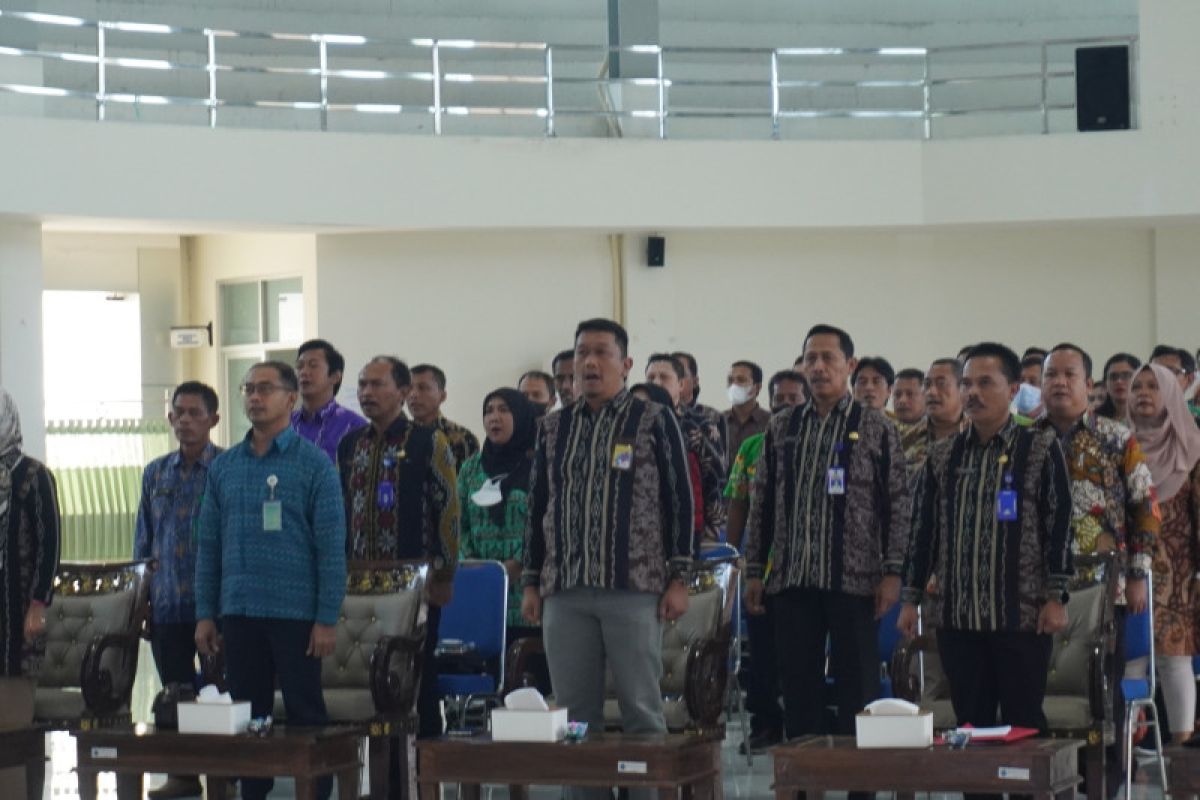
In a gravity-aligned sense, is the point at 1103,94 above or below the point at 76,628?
above

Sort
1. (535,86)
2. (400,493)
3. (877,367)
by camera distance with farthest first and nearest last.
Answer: (535,86) → (877,367) → (400,493)

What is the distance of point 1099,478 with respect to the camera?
6723mm

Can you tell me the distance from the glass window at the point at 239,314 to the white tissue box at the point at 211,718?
9.10 m

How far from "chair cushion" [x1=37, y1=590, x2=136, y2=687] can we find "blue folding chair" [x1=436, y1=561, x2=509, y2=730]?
1185mm

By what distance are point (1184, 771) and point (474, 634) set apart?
3338mm

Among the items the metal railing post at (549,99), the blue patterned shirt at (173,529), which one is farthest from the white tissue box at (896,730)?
the metal railing post at (549,99)

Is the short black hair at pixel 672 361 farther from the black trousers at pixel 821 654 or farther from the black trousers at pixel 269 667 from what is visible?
the black trousers at pixel 269 667

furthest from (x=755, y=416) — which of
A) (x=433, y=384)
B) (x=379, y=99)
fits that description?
(x=379, y=99)

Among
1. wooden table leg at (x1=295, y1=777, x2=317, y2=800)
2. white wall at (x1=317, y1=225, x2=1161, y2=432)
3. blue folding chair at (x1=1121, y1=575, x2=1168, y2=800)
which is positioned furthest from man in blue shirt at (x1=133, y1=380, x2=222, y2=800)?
white wall at (x1=317, y1=225, x2=1161, y2=432)

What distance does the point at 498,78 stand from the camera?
12.8 meters

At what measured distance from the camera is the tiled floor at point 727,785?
22.9 feet

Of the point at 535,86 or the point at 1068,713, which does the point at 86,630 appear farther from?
the point at 535,86

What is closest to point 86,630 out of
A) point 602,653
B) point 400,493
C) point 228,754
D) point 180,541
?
point 180,541

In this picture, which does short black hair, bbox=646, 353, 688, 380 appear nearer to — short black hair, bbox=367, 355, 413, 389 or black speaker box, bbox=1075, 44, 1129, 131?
short black hair, bbox=367, 355, 413, 389
